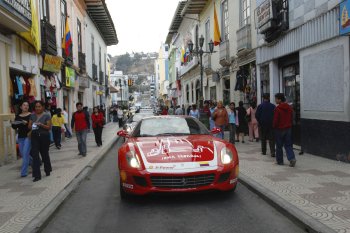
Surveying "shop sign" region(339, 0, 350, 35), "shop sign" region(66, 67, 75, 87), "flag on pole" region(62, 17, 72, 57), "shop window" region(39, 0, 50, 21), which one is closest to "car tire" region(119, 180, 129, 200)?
"shop sign" region(339, 0, 350, 35)

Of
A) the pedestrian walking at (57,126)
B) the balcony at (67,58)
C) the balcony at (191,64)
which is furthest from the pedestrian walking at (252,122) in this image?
the balcony at (191,64)

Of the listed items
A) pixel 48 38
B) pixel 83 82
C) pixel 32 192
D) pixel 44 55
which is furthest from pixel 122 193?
pixel 83 82

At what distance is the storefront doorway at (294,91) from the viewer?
12328mm

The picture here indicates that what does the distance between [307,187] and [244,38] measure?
1093 cm

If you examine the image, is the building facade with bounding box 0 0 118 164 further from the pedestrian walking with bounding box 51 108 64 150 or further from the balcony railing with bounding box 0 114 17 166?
the pedestrian walking with bounding box 51 108 64 150

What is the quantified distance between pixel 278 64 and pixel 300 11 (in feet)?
9.39

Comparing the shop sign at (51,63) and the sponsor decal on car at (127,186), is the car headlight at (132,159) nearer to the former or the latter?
the sponsor decal on car at (127,186)

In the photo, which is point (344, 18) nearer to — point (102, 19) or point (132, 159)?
point (132, 159)

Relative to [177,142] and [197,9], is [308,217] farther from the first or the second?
[197,9]

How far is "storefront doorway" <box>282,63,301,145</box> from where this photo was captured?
12328 millimetres

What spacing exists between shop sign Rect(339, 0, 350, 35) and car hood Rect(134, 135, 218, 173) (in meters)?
4.31

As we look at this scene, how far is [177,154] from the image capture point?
6.10 m

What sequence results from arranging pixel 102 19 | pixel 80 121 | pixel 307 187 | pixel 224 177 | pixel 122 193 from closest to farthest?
pixel 224 177
pixel 122 193
pixel 307 187
pixel 80 121
pixel 102 19

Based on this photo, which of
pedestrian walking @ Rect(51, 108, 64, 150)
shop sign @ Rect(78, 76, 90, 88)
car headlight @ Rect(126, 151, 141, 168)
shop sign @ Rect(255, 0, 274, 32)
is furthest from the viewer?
shop sign @ Rect(78, 76, 90, 88)
